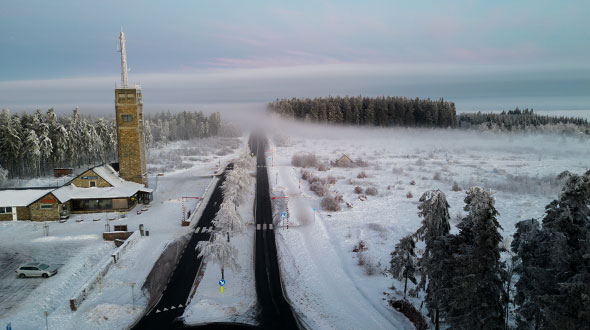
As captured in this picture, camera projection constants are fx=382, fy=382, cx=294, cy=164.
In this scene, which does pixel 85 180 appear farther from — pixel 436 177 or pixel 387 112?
pixel 387 112

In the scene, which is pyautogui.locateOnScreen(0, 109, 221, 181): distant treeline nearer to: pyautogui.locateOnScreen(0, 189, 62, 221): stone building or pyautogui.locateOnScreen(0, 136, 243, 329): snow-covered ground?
pyautogui.locateOnScreen(0, 189, 62, 221): stone building

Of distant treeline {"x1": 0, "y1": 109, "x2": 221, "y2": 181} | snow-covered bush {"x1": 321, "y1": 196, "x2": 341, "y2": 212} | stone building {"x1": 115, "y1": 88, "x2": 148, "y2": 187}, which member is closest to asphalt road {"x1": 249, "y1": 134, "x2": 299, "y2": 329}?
snow-covered bush {"x1": 321, "y1": 196, "x2": 341, "y2": 212}

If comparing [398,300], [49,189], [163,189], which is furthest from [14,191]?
[398,300]

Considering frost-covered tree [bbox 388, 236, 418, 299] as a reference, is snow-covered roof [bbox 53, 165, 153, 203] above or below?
above

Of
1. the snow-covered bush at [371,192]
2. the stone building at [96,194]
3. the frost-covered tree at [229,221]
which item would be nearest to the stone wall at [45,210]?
the stone building at [96,194]

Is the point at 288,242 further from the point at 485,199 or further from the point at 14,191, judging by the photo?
the point at 14,191

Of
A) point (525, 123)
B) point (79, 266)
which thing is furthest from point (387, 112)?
point (79, 266)
